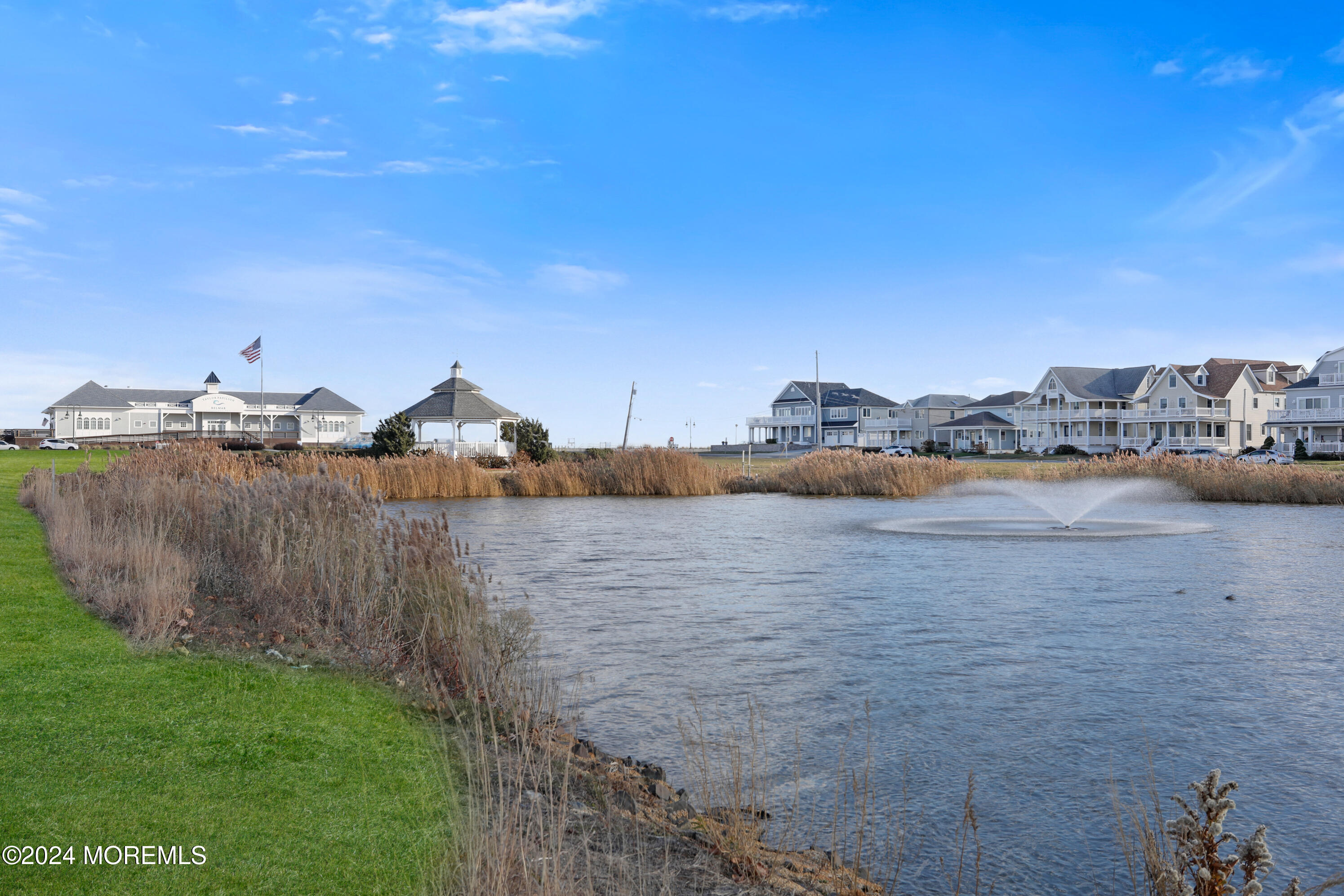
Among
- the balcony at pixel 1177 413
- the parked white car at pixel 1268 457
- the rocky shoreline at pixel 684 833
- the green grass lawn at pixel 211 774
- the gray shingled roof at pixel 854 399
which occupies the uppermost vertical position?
the gray shingled roof at pixel 854 399

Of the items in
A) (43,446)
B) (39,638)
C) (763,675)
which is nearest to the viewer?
(39,638)

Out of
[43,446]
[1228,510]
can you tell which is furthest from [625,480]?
[43,446]

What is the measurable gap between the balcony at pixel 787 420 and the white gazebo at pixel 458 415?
5843 cm

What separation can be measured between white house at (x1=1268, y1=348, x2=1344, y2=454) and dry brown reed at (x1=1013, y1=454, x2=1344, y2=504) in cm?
3936

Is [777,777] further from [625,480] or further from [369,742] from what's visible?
[625,480]

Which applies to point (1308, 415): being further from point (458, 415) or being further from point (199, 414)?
point (199, 414)

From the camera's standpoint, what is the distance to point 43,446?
70.0m

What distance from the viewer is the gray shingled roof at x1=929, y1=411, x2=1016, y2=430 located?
9362 cm

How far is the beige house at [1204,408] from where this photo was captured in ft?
249

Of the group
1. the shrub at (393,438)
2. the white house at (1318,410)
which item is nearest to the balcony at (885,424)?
the white house at (1318,410)

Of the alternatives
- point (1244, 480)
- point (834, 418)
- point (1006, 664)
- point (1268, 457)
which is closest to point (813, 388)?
point (834, 418)

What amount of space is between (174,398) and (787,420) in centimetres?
5978

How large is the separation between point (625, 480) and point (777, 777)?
27.9 m

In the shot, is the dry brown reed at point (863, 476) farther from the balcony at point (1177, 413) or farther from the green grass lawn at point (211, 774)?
the balcony at point (1177, 413)
